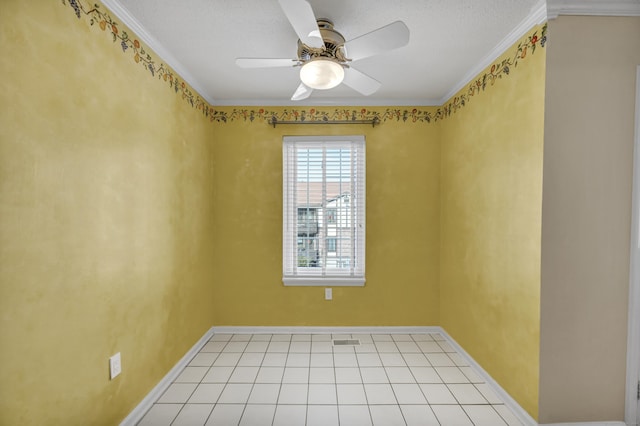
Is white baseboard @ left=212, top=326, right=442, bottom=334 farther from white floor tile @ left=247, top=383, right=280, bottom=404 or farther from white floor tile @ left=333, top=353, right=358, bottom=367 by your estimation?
white floor tile @ left=247, top=383, right=280, bottom=404

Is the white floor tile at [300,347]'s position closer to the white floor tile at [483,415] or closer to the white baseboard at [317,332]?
the white baseboard at [317,332]

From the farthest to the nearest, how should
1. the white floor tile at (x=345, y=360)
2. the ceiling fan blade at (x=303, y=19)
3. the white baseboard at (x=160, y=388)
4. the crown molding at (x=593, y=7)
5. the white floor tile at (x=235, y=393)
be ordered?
the white floor tile at (x=345, y=360) < the white floor tile at (x=235, y=393) < the white baseboard at (x=160, y=388) < the crown molding at (x=593, y=7) < the ceiling fan blade at (x=303, y=19)

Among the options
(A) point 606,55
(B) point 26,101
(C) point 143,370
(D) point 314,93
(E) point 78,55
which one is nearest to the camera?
(B) point 26,101

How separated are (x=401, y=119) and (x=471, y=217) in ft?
4.21

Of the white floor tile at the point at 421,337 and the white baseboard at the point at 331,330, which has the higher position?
the white baseboard at the point at 331,330

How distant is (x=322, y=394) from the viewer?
221 cm

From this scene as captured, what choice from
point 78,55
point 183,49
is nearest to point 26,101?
point 78,55

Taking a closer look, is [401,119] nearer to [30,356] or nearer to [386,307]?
[386,307]

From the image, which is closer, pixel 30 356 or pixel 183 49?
pixel 30 356

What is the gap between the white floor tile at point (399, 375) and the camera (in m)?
2.39

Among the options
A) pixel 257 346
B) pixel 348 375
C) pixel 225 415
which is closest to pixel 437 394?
pixel 348 375

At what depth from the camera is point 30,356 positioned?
4.11 feet

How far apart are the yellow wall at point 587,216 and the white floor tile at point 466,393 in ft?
1.42

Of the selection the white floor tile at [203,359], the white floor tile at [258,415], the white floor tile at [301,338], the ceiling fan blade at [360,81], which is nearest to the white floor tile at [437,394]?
the white floor tile at [258,415]
